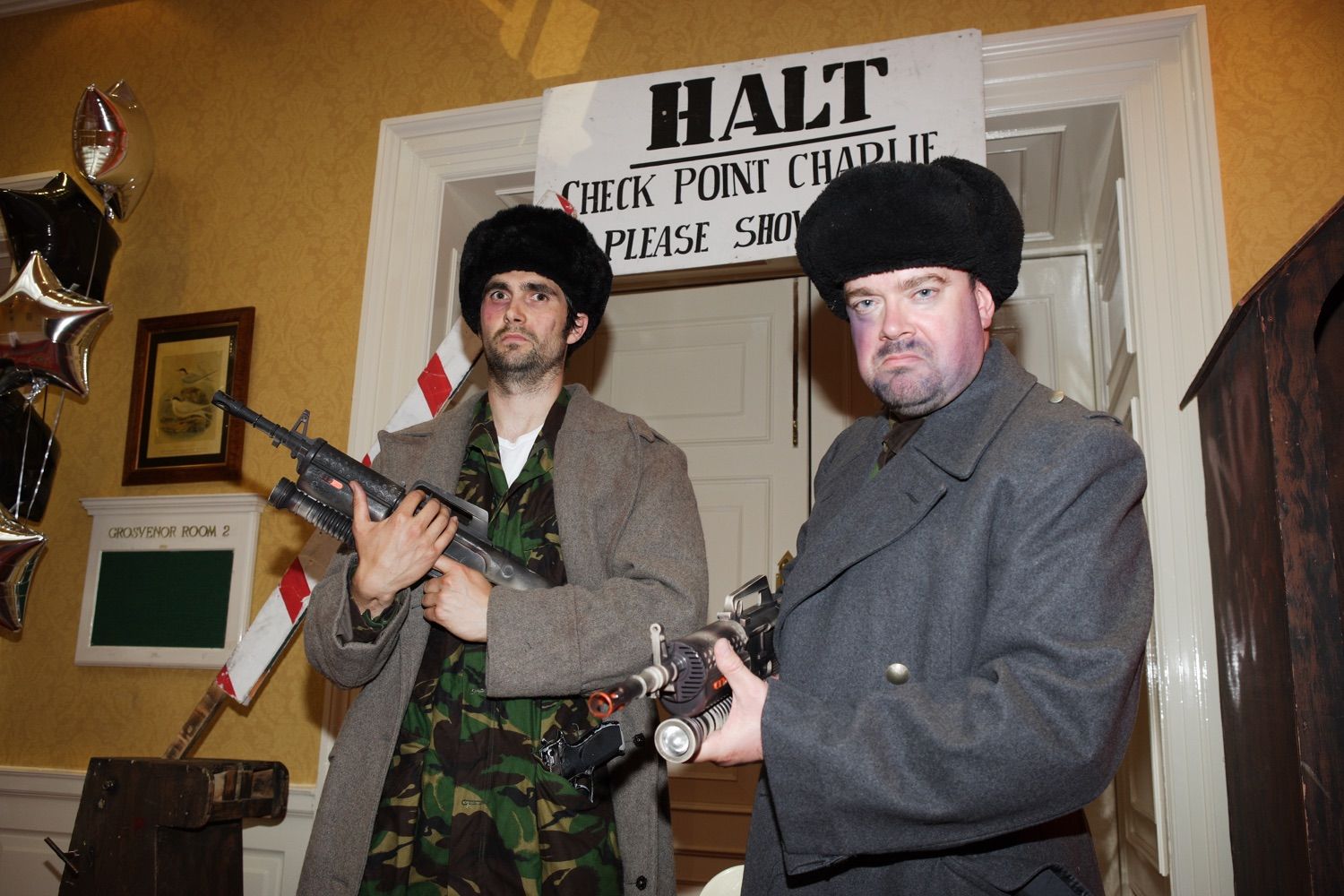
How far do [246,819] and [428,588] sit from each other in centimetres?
139

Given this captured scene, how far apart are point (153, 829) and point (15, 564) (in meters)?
0.97

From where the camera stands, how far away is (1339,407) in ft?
6.21

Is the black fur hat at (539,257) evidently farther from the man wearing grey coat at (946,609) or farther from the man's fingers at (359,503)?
the man wearing grey coat at (946,609)

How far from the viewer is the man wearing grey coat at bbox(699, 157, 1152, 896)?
105cm

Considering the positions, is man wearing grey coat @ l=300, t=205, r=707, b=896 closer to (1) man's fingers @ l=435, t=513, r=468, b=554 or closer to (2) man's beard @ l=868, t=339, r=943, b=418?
(1) man's fingers @ l=435, t=513, r=468, b=554

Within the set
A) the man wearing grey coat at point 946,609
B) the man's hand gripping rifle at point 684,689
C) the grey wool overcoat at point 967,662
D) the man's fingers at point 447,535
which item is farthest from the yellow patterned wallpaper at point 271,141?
the man's hand gripping rifle at point 684,689

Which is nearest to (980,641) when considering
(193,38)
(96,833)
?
(96,833)

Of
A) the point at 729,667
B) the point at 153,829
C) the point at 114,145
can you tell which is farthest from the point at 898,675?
the point at 114,145

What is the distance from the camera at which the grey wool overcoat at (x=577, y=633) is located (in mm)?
1668

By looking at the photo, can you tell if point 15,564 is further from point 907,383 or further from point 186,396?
point 907,383

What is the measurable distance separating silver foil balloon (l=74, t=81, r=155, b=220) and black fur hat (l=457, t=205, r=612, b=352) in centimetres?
148

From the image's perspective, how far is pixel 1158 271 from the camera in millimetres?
2369

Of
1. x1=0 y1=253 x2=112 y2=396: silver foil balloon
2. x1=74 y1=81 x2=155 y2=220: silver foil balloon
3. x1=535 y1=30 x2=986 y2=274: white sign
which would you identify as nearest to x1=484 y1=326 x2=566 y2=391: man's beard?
x1=535 y1=30 x2=986 y2=274: white sign

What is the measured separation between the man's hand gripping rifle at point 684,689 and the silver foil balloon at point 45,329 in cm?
228
